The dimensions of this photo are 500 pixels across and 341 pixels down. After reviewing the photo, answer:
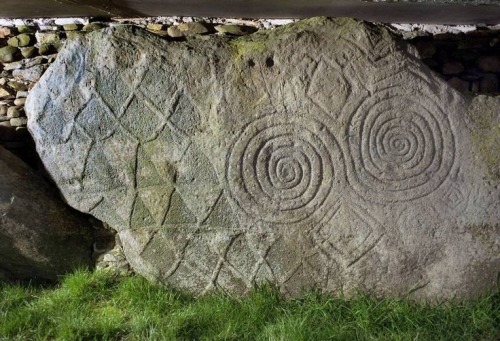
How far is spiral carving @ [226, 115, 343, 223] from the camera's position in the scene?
102 inches

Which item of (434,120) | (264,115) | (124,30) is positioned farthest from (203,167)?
(434,120)

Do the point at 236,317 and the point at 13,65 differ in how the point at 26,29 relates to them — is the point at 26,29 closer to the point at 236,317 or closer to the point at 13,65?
the point at 13,65

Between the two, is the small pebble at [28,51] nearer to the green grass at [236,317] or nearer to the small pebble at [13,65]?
the small pebble at [13,65]

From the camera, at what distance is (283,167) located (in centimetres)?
262

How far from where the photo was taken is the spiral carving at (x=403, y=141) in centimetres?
256

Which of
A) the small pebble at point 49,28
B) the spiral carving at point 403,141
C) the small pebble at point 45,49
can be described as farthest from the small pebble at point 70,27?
the spiral carving at point 403,141

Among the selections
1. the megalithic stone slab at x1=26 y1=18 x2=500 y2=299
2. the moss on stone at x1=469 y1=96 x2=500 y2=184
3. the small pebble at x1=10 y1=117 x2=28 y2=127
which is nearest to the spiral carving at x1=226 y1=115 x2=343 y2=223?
the megalithic stone slab at x1=26 y1=18 x2=500 y2=299

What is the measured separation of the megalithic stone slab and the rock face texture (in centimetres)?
28

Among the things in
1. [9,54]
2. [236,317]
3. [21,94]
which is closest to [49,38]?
[9,54]

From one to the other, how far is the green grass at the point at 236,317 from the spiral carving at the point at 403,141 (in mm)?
594

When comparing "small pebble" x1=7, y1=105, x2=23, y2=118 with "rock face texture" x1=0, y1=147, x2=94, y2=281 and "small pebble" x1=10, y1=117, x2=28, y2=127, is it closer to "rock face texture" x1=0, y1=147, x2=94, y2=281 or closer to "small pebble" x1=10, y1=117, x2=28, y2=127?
"small pebble" x1=10, y1=117, x2=28, y2=127

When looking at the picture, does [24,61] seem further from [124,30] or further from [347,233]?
[347,233]

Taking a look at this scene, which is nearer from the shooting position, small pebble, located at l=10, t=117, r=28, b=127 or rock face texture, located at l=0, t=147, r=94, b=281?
rock face texture, located at l=0, t=147, r=94, b=281

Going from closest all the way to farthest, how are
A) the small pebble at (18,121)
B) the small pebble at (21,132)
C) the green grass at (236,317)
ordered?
the green grass at (236,317)
the small pebble at (21,132)
the small pebble at (18,121)
